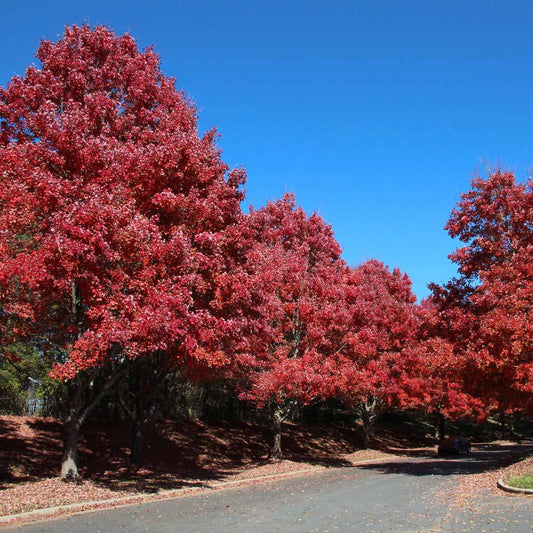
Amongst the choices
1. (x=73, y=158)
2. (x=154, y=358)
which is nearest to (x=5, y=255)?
(x=73, y=158)

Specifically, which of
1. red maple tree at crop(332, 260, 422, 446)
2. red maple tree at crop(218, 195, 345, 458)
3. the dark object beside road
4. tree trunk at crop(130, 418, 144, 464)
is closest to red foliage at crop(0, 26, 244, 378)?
red maple tree at crop(218, 195, 345, 458)

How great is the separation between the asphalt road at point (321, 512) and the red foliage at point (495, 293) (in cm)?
439

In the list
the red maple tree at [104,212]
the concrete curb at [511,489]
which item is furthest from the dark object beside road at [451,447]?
the red maple tree at [104,212]

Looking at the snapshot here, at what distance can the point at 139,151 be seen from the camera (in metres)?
13.1

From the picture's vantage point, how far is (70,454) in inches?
572

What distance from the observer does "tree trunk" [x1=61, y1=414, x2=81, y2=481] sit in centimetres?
1431

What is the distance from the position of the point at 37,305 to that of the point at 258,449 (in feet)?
61.1

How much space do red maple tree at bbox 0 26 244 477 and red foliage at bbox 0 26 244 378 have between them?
0.11 ft

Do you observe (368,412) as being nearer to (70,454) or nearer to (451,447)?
(451,447)

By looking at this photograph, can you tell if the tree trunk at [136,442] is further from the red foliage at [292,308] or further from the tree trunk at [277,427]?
the tree trunk at [277,427]

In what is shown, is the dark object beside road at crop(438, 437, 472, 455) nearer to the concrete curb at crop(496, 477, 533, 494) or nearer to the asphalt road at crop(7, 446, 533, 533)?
the asphalt road at crop(7, 446, 533, 533)

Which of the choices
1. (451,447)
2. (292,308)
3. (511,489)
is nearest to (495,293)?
(511,489)

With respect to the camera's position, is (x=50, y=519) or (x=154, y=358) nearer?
(x=50, y=519)

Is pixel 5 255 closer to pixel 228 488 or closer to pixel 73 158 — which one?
pixel 73 158
